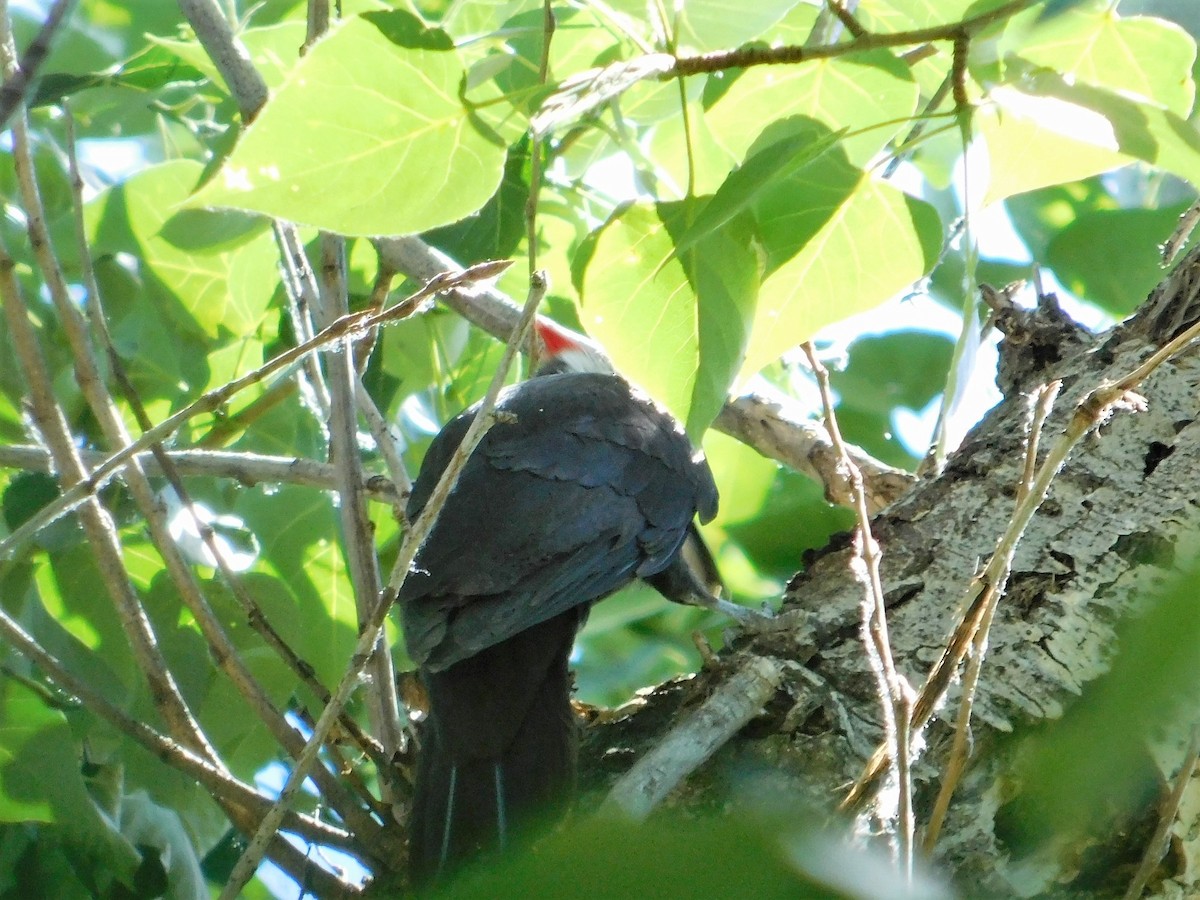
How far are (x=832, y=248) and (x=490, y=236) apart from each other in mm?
978

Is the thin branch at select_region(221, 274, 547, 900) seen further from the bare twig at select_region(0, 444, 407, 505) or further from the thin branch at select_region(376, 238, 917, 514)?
the thin branch at select_region(376, 238, 917, 514)

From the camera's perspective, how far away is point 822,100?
1372 millimetres

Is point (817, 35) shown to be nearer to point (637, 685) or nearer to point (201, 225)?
point (201, 225)

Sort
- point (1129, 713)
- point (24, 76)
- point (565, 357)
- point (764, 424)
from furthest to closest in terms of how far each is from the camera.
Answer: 1. point (565, 357)
2. point (764, 424)
3. point (24, 76)
4. point (1129, 713)

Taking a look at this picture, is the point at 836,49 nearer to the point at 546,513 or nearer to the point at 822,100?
the point at 822,100

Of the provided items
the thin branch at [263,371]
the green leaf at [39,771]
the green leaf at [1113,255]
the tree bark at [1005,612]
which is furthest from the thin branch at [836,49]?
the green leaf at [1113,255]

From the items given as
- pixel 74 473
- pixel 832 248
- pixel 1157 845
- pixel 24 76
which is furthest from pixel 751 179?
pixel 74 473

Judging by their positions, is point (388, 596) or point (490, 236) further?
point (490, 236)

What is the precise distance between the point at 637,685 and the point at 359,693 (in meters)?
0.85

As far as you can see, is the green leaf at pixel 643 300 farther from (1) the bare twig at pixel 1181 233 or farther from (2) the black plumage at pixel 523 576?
(2) the black plumage at pixel 523 576

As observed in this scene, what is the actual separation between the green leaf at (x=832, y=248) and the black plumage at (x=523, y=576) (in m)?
0.81

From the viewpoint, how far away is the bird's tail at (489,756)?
5.49 feet

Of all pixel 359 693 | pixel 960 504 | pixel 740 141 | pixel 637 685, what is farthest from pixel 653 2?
pixel 637 685

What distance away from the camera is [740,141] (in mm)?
1410
